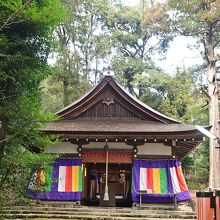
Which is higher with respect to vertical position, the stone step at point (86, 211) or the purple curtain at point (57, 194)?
the purple curtain at point (57, 194)

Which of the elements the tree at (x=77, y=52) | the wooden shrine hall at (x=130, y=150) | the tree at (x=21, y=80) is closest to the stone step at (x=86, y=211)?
the wooden shrine hall at (x=130, y=150)

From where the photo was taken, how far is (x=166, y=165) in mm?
12398

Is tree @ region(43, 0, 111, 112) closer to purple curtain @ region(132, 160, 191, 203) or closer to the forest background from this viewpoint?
the forest background

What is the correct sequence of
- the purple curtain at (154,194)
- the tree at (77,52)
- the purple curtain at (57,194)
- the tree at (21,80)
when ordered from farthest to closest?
the tree at (77,52)
the purple curtain at (57,194)
the purple curtain at (154,194)
the tree at (21,80)

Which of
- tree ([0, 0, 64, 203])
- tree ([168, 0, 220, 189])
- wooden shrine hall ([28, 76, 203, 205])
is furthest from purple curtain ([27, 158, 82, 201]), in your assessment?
tree ([168, 0, 220, 189])

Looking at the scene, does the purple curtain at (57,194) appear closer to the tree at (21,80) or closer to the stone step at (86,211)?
the stone step at (86,211)

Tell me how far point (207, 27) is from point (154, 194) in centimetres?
1188

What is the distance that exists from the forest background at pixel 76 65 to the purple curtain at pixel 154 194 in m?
3.51

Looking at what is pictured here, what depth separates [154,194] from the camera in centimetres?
1204

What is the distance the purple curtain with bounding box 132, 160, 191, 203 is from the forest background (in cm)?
351

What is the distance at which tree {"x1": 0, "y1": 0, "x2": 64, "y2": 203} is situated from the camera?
680cm

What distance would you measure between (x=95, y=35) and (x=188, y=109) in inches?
489

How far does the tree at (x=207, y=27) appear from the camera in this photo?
17.9 m

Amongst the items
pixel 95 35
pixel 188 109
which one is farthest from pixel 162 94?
pixel 95 35
